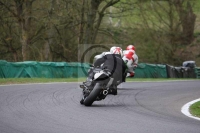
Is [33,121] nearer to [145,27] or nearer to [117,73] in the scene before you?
[117,73]

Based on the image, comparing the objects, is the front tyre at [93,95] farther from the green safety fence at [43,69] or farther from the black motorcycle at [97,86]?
the green safety fence at [43,69]

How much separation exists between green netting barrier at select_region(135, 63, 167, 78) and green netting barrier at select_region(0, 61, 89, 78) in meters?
5.48

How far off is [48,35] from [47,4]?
238 cm

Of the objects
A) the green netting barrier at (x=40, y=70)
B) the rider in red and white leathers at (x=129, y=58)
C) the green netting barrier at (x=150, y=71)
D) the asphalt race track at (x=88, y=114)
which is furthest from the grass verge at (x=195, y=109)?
the green netting barrier at (x=150, y=71)

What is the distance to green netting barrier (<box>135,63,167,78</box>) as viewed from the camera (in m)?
30.0

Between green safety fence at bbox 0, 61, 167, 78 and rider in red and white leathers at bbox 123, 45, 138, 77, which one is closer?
rider in red and white leathers at bbox 123, 45, 138, 77

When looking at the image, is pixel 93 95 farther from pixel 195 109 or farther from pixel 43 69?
pixel 43 69

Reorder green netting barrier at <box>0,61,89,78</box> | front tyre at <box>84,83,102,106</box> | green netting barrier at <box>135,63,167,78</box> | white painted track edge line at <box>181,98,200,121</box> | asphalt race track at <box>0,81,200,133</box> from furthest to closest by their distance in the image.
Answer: green netting barrier at <box>135,63,167,78</box> → green netting barrier at <box>0,61,89,78</box> → front tyre at <box>84,83,102,106</box> → white painted track edge line at <box>181,98,200,121</box> → asphalt race track at <box>0,81,200,133</box>

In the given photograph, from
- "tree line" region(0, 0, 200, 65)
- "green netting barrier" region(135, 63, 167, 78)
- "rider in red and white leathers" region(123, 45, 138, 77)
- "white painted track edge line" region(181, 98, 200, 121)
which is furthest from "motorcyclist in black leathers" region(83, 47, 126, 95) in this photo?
"tree line" region(0, 0, 200, 65)

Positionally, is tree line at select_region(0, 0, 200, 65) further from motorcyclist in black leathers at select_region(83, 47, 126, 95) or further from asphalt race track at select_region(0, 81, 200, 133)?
motorcyclist in black leathers at select_region(83, 47, 126, 95)

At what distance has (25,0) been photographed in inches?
1174

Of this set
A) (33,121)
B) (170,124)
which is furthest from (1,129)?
(170,124)

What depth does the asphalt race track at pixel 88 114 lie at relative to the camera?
740cm

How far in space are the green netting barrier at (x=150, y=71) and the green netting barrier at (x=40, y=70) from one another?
18.0 ft
